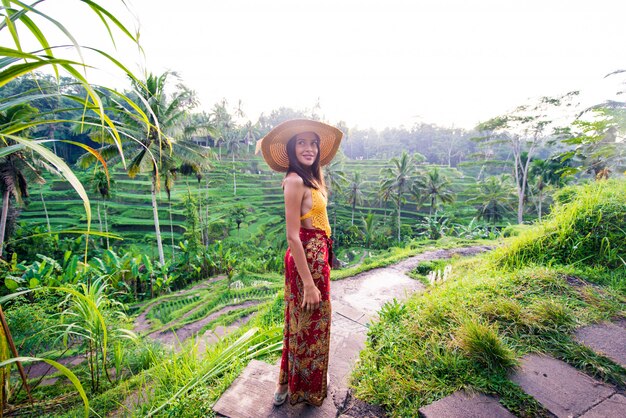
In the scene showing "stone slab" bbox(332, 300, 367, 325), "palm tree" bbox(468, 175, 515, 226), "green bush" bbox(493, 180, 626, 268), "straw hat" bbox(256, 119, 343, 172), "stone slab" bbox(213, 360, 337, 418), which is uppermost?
"straw hat" bbox(256, 119, 343, 172)

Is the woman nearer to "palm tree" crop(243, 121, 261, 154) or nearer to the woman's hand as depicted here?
the woman's hand

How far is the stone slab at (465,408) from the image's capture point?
4.33 feet

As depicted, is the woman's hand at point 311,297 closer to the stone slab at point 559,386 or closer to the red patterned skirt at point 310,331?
the red patterned skirt at point 310,331

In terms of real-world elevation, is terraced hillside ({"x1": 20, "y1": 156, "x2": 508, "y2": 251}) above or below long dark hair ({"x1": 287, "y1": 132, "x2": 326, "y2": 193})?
below

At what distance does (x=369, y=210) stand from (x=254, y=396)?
29.7 meters

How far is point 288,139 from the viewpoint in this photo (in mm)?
1636

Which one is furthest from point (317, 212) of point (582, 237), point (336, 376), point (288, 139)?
point (582, 237)

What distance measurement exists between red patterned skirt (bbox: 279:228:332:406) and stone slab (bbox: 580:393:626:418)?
1.21 meters

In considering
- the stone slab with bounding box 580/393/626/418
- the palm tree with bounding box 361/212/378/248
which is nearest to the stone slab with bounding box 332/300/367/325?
the stone slab with bounding box 580/393/626/418

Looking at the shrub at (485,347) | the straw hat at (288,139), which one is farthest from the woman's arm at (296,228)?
the shrub at (485,347)

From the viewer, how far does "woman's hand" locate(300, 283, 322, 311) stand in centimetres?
150

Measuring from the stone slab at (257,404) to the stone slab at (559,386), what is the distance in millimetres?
1015

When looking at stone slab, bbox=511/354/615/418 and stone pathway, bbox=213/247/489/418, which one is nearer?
stone slab, bbox=511/354/615/418

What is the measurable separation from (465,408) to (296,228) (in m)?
1.18
